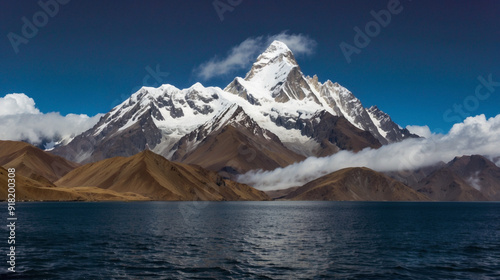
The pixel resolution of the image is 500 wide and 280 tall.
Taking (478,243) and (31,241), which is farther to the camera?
(478,243)

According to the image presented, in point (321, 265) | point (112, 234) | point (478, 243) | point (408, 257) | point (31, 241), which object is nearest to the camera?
point (321, 265)

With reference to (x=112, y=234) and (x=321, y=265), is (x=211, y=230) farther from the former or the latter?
(x=321, y=265)

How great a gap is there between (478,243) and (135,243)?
2536 inches

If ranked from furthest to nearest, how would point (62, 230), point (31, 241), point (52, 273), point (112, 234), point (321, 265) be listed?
point (62, 230)
point (112, 234)
point (31, 241)
point (321, 265)
point (52, 273)

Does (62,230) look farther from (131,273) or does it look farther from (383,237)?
(383,237)

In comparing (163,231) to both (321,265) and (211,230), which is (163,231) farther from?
(321,265)

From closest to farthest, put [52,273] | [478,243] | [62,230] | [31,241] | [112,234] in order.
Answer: [52,273] < [31,241] < [478,243] < [112,234] < [62,230]

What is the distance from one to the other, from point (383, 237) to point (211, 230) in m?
39.1

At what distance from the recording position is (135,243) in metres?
83.9

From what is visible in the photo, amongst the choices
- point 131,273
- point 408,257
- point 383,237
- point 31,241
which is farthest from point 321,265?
point 31,241

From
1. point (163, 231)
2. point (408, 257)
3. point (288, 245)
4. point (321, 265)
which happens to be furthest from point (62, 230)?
point (408, 257)

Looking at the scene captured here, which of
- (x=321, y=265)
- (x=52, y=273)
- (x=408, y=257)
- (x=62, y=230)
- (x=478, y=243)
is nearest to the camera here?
(x=52, y=273)

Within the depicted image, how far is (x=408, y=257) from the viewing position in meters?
71.4

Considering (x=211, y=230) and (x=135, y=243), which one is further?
(x=211, y=230)
